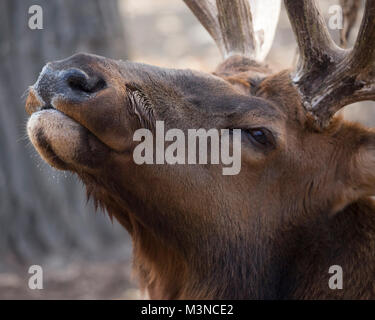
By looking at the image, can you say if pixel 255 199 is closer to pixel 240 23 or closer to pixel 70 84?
pixel 70 84

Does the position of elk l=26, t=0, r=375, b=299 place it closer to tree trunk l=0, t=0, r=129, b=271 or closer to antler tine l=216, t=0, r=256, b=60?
antler tine l=216, t=0, r=256, b=60

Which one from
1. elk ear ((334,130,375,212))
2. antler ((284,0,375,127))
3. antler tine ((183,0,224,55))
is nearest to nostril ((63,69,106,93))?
antler ((284,0,375,127))

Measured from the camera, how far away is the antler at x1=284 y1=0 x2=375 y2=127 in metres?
4.21

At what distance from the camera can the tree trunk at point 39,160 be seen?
341 inches

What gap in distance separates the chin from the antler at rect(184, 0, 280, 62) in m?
1.86

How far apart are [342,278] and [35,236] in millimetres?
5684

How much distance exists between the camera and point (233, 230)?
14.3ft

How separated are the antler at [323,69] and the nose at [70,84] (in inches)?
52.8

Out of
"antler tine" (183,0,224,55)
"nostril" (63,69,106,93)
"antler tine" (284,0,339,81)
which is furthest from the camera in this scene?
"antler tine" (183,0,224,55)

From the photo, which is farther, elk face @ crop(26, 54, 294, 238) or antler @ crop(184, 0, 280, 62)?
antler @ crop(184, 0, 280, 62)

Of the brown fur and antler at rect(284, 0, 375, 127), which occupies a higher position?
antler at rect(284, 0, 375, 127)

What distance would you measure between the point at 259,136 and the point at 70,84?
1.22 metres

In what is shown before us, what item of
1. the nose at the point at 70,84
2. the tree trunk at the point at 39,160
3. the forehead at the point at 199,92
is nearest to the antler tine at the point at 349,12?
the forehead at the point at 199,92

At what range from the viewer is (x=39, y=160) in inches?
344
